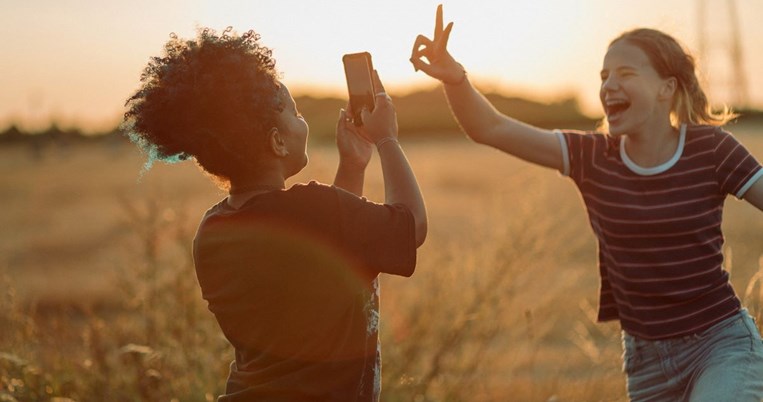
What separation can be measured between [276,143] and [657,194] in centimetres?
151

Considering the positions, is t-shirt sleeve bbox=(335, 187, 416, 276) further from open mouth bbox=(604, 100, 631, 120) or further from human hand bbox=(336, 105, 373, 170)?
open mouth bbox=(604, 100, 631, 120)

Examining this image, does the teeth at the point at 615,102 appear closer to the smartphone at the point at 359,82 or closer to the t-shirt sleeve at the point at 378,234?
the smartphone at the point at 359,82

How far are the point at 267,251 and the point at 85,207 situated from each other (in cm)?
1853

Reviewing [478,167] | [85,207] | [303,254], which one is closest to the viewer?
[303,254]

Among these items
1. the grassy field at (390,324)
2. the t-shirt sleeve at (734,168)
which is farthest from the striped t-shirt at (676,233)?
the grassy field at (390,324)

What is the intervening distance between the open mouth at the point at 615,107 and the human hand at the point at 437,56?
21.8 inches

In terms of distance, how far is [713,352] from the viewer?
3.38 meters

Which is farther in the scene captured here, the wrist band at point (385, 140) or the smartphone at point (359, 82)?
the smartphone at point (359, 82)

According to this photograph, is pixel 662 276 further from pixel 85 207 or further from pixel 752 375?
pixel 85 207

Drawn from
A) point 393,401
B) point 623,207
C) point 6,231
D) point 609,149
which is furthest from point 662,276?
point 6,231

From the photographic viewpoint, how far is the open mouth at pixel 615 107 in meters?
3.68

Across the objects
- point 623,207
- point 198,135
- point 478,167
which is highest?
point 198,135

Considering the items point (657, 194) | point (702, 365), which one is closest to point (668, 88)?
point (657, 194)

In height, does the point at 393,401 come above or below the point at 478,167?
above
